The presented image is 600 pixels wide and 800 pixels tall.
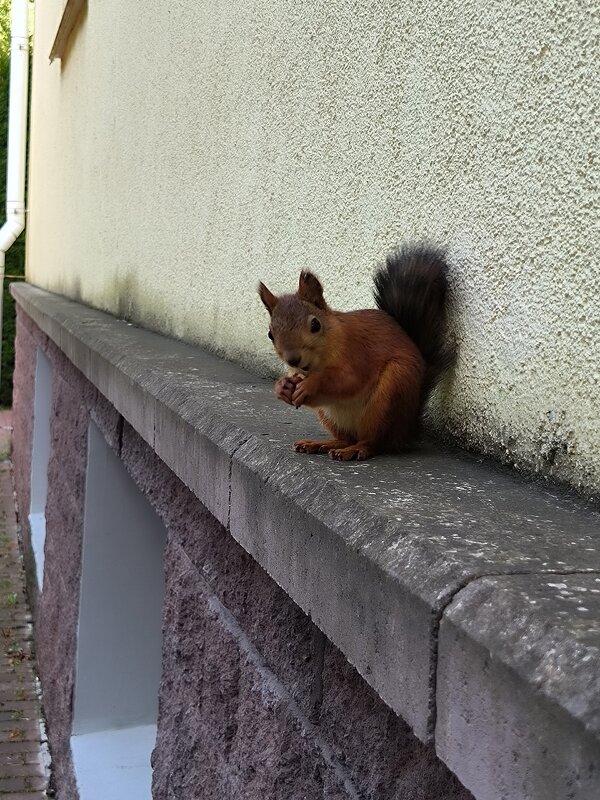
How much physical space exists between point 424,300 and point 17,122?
992 centimetres

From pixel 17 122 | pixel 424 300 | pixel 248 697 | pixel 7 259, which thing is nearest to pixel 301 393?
pixel 424 300

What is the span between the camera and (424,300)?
1.57 m

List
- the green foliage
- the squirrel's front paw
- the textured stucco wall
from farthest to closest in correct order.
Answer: the green foliage < the squirrel's front paw < the textured stucco wall

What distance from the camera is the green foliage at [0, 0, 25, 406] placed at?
14.2 meters

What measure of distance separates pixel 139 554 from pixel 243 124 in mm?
2384

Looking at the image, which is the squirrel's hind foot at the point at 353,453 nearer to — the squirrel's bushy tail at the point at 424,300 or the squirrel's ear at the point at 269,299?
the squirrel's bushy tail at the point at 424,300

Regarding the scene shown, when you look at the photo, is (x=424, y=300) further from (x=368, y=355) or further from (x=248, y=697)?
(x=248, y=697)

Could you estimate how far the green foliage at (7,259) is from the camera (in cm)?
1419

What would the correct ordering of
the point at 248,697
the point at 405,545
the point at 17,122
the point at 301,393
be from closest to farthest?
the point at 405,545, the point at 301,393, the point at 248,697, the point at 17,122

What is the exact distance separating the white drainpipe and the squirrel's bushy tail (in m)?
9.55

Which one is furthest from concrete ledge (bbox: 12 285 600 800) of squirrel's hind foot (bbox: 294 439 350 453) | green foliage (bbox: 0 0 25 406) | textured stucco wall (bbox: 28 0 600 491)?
green foliage (bbox: 0 0 25 406)

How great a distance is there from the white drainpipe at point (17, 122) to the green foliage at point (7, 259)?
284 centimetres

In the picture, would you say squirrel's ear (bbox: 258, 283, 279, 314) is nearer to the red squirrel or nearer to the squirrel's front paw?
the red squirrel

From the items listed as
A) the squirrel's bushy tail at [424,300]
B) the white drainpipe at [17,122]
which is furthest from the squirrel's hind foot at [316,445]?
the white drainpipe at [17,122]
